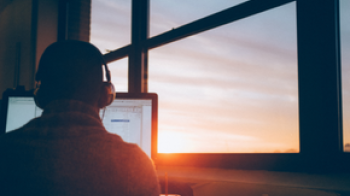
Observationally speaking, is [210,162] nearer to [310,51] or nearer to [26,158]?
[310,51]

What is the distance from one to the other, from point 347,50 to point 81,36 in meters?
2.60

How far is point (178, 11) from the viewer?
1977 millimetres

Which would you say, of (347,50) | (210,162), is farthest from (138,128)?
(347,50)

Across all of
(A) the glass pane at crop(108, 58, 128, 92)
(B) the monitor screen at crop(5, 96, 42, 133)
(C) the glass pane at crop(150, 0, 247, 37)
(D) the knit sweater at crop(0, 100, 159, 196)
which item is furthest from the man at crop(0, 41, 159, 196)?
(A) the glass pane at crop(108, 58, 128, 92)

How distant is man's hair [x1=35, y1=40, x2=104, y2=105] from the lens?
71 cm

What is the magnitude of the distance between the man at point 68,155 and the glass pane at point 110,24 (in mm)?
1680

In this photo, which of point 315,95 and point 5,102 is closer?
point 315,95

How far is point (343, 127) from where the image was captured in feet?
3.90

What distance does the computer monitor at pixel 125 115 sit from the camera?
1341mm

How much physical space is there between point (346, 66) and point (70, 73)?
113cm

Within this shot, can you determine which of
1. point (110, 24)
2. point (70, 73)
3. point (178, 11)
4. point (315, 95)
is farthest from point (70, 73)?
point (110, 24)

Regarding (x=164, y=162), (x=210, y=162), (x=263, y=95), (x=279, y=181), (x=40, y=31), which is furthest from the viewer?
(x=40, y=31)

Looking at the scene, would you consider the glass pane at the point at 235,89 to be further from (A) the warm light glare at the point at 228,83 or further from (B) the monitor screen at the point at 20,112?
(B) the monitor screen at the point at 20,112

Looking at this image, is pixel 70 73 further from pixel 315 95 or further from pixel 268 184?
pixel 315 95
